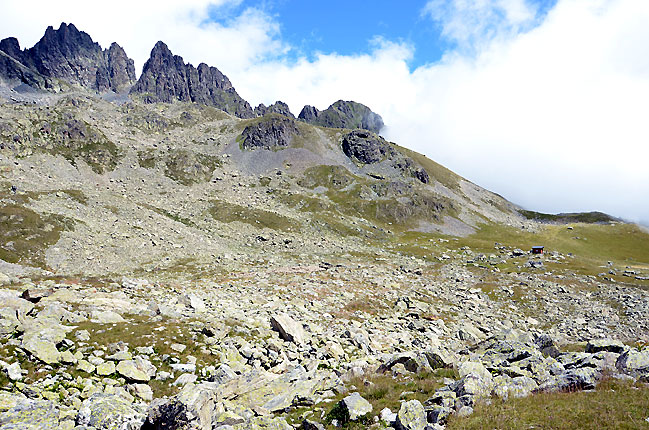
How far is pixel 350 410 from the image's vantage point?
13.1 metres

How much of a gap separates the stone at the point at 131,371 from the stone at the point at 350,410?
10490 mm

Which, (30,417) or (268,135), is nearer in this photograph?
(30,417)

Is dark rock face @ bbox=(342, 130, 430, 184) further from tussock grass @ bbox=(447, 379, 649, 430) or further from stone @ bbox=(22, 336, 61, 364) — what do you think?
stone @ bbox=(22, 336, 61, 364)

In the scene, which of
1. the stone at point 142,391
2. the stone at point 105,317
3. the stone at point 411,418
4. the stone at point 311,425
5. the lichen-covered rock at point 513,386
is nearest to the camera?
the stone at point 411,418

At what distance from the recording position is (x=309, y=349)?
2348 cm

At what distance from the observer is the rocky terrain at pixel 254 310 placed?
1383 centimetres

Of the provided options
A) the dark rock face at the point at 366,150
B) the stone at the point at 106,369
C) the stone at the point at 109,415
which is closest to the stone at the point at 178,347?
the stone at the point at 106,369

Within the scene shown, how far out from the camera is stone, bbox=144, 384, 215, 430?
11906 mm

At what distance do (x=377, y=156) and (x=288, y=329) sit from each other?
179616 mm

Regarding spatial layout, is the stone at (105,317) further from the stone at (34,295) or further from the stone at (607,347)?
the stone at (607,347)

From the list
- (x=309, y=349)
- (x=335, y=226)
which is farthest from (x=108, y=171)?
(x=309, y=349)

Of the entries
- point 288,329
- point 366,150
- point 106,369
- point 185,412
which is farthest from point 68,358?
point 366,150

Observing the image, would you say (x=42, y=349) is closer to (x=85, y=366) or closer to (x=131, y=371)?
(x=85, y=366)

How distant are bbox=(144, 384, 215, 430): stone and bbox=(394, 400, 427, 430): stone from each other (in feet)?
23.8
